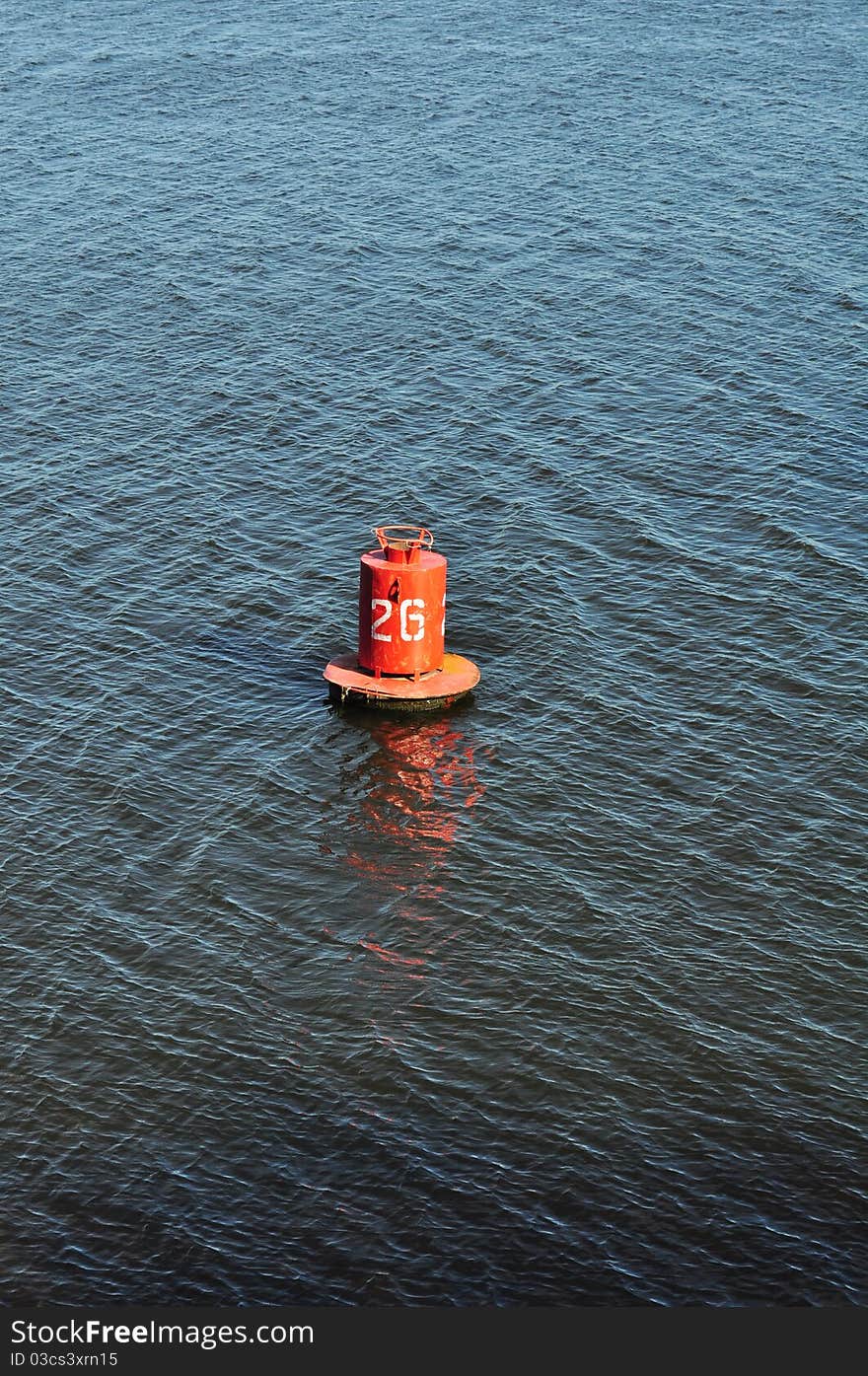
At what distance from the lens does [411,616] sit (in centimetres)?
7156

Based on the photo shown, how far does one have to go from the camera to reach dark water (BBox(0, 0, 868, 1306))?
4800 centimetres

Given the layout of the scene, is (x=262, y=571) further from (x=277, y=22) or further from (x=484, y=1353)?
(x=277, y=22)

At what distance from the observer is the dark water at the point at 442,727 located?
157 ft

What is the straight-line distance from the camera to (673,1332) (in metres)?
42.4

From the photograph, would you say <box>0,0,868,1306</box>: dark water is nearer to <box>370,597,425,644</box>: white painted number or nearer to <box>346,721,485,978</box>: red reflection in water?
<box>346,721,485,978</box>: red reflection in water

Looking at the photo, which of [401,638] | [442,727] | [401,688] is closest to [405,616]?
[401,638]

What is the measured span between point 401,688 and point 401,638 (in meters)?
2.02

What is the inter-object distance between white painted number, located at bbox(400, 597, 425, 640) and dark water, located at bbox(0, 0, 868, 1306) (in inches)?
155

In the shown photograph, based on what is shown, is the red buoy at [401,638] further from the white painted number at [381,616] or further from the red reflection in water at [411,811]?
the red reflection in water at [411,811]

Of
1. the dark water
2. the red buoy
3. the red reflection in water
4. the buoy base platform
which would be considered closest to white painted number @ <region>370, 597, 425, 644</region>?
the red buoy

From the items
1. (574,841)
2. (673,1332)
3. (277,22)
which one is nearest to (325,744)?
(574,841)

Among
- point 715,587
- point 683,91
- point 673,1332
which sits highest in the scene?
point 683,91

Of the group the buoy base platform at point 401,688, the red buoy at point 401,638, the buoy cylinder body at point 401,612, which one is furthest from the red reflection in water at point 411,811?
the buoy cylinder body at point 401,612

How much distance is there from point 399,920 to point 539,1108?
10611 mm
